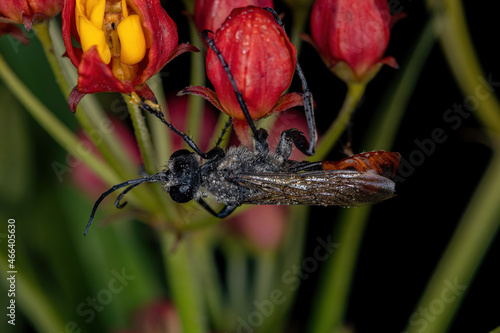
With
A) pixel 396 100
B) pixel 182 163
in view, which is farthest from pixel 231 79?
pixel 396 100

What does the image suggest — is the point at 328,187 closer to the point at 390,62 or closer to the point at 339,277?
the point at 390,62

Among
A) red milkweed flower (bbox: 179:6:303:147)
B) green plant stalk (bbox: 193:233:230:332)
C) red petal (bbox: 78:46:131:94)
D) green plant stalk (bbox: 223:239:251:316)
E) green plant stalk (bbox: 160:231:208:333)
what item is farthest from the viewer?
green plant stalk (bbox: 223:239:251:316)

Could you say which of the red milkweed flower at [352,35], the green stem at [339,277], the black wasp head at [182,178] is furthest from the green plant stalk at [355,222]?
the black wasp head at [182,178]

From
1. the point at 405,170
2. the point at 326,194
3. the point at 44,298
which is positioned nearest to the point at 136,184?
the point at 326,194

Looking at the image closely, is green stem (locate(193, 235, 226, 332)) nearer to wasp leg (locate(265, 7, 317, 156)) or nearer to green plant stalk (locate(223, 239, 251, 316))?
green plant stalk (locate(223, 239, 251, 316))

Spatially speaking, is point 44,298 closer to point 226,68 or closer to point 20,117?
point 20,117

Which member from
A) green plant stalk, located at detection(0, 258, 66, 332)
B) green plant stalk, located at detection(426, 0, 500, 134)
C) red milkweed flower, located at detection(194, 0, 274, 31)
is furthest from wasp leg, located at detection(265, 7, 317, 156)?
green plant stalk, located at detection(0, 258, 66, 332)
